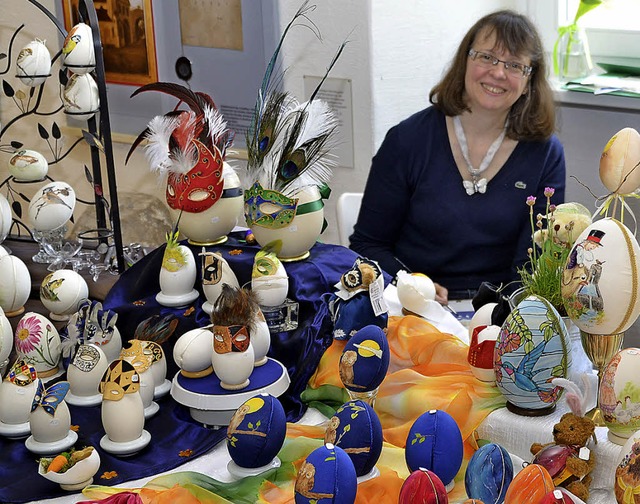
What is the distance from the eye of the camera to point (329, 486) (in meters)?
1.15

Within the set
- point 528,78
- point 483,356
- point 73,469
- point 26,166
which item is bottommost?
point 73,469

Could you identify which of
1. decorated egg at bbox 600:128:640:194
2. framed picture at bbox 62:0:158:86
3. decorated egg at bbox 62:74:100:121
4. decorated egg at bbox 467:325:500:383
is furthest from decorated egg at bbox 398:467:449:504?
framed picture at bbox 62:0:158:86

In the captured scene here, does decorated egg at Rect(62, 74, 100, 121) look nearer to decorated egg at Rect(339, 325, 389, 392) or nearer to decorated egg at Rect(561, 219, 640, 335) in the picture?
decorated egg at Rect(339, 325, 389, 392)

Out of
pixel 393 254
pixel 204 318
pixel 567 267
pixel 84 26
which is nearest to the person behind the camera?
pixel 567 267

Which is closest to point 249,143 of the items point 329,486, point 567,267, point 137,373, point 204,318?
point 204,318

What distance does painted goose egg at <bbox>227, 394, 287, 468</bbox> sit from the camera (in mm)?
1332

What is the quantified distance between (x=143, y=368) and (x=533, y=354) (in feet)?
2.13

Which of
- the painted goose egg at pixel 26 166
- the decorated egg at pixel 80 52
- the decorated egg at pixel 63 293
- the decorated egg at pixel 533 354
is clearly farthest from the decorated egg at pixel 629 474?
the painted goose egg at pixel 26 166

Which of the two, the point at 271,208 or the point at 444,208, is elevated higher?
the point at 271,208

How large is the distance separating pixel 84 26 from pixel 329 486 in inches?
52.4

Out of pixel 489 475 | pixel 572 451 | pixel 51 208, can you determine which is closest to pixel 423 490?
pixel 489 475

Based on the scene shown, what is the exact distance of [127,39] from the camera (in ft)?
10.6

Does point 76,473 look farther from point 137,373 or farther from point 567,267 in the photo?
point 567,267

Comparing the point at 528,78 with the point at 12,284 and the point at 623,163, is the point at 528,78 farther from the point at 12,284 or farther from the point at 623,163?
the point at 12,284
